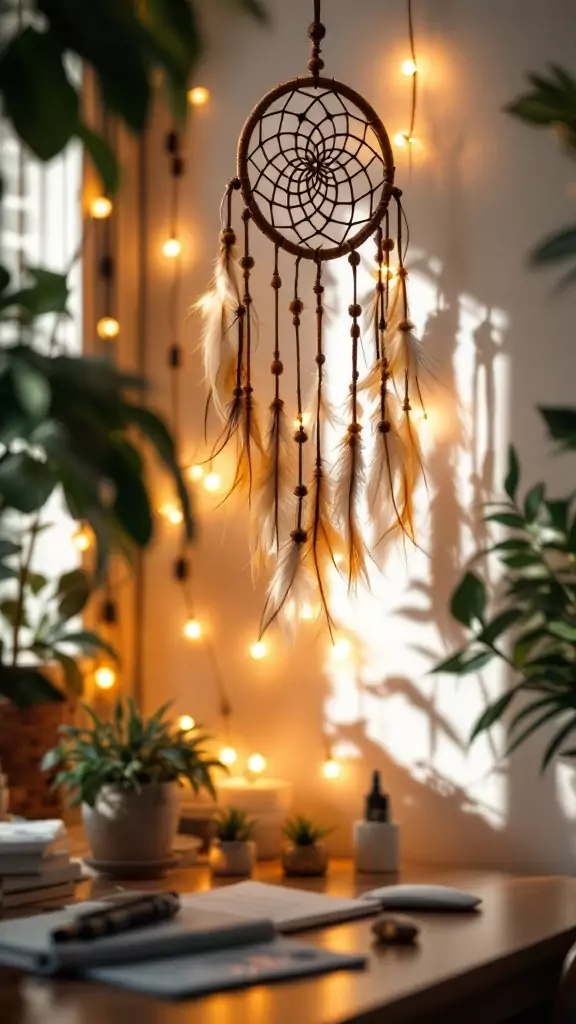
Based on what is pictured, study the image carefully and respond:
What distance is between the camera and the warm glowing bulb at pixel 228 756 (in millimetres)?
2725

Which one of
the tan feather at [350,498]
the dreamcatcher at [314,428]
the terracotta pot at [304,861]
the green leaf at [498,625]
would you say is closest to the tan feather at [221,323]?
the dreamcatcher at [314,428]

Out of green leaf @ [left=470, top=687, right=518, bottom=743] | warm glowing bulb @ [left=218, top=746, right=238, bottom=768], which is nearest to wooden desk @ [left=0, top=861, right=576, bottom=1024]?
green leaf @ [left=470, top=687, right=518, bottom=743]

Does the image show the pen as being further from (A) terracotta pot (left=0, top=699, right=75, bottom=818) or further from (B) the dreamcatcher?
(A) terracotta pot (left=0, top=699, right=75, bottom=818)

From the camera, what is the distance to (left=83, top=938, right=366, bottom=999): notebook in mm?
1511

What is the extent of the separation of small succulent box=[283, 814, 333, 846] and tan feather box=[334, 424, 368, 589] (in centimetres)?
66

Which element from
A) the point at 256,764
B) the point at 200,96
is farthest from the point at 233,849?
the point at 200,96

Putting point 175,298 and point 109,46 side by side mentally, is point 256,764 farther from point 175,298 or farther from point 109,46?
point 109,46

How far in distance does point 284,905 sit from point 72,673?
2.50 ft

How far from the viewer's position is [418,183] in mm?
2590

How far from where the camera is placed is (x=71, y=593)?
252 centimetres

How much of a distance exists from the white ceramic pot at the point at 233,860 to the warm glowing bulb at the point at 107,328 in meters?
1.08

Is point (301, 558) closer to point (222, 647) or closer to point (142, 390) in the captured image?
point (222, 647)

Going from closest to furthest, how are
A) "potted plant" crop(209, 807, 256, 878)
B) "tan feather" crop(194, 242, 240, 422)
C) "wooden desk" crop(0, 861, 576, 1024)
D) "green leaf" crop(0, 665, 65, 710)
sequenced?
1. "green leaf" crop(0, 665, 65, 710)
2. "wooden desk" crop(0, 861, 576, 1024)
3. "tan feather" crop(194, 242, 240, 422)
4. "potted plant" crop(209, 807, 256, 878)

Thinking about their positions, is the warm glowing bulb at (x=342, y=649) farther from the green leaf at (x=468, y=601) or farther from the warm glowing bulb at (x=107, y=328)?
the warm glowing bulb at (x=107, y=328)
